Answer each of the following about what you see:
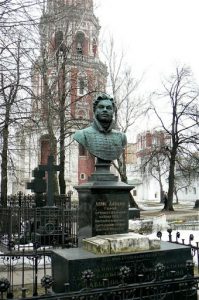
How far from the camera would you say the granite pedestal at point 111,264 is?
6.05 m

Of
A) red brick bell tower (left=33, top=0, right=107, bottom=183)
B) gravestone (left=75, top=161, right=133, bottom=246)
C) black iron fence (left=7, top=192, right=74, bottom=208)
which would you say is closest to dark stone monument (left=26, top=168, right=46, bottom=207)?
black iron fence (left=7, top=192, right=74, bottom=208)

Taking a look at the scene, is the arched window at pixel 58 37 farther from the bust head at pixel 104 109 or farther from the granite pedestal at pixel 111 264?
the granite pedestal at pixel 111 264

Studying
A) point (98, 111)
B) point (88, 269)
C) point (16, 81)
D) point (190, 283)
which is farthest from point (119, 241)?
point (16, 81)

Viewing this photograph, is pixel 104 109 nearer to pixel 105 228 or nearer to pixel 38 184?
pixel 105 228

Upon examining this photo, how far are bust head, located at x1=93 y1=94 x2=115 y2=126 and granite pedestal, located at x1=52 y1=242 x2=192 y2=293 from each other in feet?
8.80

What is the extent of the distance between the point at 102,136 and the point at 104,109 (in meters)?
0.55

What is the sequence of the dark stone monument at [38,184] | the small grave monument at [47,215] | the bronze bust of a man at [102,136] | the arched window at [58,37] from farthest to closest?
the arched window at [58,37], the dark stone monument at [38,184], the small grave monument at [47,215], the bronze bust of a man at [102,136]

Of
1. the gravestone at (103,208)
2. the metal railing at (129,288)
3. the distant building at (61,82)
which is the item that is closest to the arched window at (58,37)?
the distant building at (61,82)

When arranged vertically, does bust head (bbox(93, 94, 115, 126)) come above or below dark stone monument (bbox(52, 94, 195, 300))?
above

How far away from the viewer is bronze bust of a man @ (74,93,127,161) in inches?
314

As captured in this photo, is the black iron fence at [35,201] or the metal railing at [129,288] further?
the black iron fence at [35,201]

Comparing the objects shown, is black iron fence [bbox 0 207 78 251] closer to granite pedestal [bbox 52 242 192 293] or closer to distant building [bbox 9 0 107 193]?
distant building [bbox 9 0 107 193]

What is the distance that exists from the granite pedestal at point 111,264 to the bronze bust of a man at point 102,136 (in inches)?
81.0

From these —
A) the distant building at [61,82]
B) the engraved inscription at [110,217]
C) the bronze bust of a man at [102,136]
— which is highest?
the distant building at [61,82]
